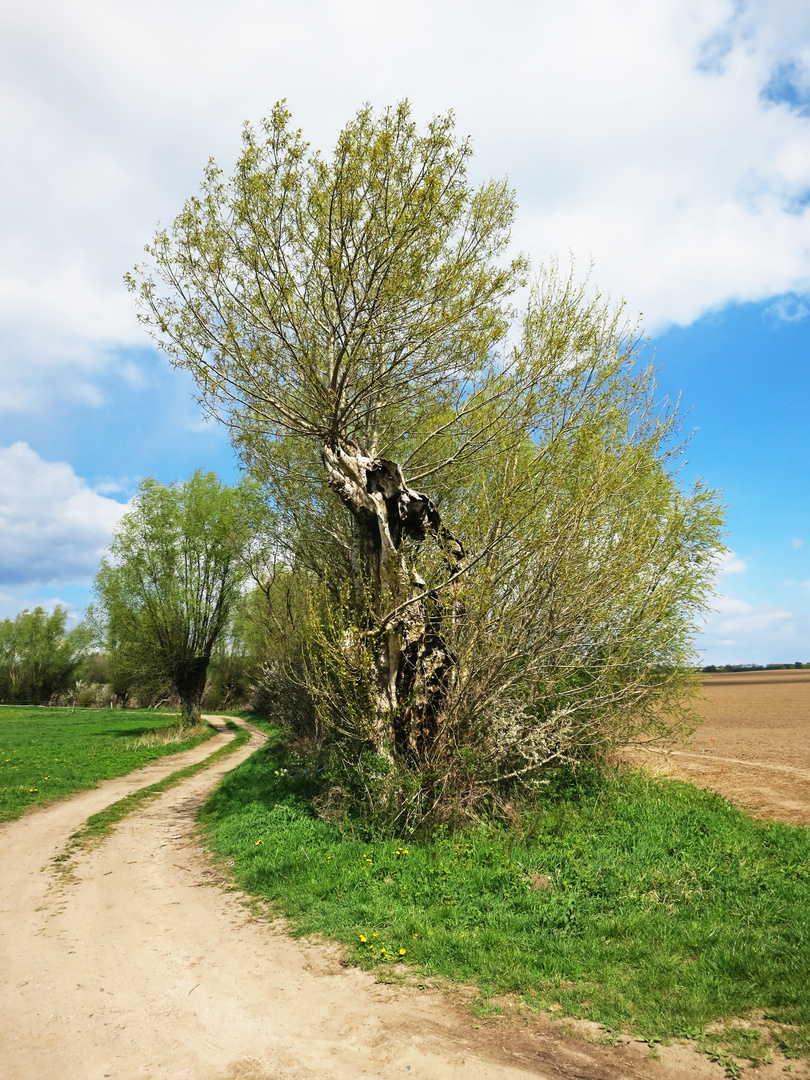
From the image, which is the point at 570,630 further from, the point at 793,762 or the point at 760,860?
the point at 793,762

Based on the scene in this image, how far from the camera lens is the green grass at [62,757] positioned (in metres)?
13.3

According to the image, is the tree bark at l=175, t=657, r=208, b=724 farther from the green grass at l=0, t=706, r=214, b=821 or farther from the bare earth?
the bare earth

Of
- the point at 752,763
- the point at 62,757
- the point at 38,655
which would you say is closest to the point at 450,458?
the point at 752,763

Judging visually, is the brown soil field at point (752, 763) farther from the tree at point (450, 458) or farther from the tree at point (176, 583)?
the tree at point (176, 583)

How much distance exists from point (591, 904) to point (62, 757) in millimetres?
18243

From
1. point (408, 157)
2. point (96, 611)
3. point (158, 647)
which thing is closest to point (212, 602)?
point (158, 647)

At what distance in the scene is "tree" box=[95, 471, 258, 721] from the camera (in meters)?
29.0

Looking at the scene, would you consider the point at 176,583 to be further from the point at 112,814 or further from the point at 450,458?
the point at 450,458

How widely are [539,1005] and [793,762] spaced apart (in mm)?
12109

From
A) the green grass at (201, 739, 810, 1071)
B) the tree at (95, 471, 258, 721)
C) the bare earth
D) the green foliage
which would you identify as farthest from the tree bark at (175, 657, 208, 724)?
the green foliage

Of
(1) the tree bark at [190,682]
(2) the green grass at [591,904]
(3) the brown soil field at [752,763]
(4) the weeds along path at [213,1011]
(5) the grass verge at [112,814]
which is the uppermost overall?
(1) the tree bark at [190,682]

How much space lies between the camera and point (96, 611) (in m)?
42.5

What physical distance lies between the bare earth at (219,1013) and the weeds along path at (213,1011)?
13 mm

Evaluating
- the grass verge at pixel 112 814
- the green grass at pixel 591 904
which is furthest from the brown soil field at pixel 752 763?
the grass verge at pixel 112 814
